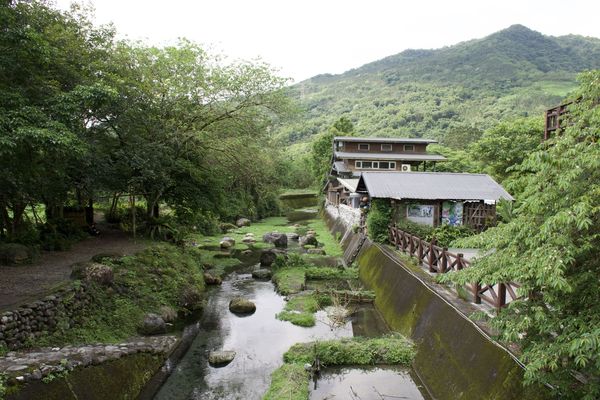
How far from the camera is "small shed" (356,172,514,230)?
2461 centimetres

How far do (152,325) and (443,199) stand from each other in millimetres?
18499

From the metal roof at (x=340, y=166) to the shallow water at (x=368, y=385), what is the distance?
3760 cm

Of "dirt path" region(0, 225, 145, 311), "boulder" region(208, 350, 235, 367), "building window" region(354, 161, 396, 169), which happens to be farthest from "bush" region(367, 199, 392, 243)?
"building window" region(354, 161, 396, 169)

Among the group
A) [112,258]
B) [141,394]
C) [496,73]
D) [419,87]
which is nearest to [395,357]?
[141,394]

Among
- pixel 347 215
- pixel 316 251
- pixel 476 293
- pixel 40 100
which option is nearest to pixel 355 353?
pixel 476 293

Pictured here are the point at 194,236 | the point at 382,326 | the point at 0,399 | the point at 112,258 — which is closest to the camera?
the point at 0,399

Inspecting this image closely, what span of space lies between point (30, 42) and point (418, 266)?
667 inches

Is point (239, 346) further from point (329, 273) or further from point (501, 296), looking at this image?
point (329, 273)

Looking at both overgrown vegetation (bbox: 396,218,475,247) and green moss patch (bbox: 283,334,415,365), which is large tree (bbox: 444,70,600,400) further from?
overgrown vegetation (bbox: 396,218,475,247)

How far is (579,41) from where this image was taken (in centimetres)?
18375

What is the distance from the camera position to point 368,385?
37.9 ft

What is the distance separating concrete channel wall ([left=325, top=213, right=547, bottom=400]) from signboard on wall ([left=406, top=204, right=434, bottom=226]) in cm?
696

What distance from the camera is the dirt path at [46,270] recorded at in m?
12.1

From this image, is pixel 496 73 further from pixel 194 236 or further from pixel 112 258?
pixel 112 258
